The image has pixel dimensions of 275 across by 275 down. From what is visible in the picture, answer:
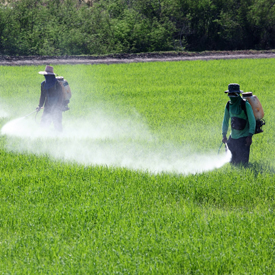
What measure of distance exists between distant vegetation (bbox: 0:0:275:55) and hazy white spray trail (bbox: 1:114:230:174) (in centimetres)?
2593

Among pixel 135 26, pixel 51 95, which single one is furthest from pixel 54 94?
Result: pixel 135 26

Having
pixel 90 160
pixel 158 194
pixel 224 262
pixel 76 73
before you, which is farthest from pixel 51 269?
pixel 76 73

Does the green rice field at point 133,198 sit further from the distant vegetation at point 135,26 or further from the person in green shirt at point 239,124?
the distant vegetation at point 135,26

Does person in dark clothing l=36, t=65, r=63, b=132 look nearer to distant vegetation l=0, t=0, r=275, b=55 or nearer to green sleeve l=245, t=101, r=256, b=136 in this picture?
green sleeve l=245, t=101, r=256, b=136

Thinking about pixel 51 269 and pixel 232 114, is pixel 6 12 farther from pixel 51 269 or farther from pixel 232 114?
pixel 51 269

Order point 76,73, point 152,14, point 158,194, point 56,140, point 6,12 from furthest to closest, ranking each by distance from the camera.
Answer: point 152,14
point 6,12
point 76,73
point 56,140
point 158,194

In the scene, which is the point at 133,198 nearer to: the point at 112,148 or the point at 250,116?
the point at 250,116

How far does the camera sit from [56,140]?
32.0ft

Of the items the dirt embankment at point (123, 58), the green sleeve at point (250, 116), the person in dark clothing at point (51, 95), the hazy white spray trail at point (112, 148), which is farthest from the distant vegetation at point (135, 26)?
the green sleeve at point (250, 116)

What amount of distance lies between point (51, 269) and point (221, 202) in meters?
2.95


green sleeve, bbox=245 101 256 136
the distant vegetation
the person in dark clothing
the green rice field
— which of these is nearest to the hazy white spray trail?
the green rice field

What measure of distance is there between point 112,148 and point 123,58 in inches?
928

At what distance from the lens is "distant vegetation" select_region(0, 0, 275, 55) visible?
36.7 metres

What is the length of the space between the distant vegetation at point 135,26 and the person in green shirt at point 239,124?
30562 millimetres
